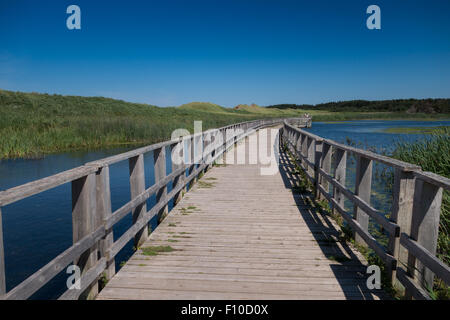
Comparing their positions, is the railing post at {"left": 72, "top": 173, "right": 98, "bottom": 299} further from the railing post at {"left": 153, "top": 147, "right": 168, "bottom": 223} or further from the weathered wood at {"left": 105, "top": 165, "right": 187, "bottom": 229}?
the railing post at {"left": 153, "top": 147, "right": 168, "bottom": 223}

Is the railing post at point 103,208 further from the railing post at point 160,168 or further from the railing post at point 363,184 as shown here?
the railing post at point 363,184

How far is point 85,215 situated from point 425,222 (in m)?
2.91

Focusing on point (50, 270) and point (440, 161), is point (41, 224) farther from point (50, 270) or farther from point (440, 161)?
point (440, 161)

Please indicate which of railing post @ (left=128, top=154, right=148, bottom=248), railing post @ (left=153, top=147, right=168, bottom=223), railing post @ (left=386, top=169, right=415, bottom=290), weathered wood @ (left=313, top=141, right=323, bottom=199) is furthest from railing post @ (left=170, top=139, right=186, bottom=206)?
railing post @ (left=386, top=169, right=415, bottom=290)

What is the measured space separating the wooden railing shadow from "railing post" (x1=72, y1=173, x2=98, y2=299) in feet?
7.97

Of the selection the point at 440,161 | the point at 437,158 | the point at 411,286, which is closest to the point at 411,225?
the point at 411,286

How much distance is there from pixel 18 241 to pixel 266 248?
4.85 metres

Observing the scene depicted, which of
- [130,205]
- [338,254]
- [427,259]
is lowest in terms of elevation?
[338,254]

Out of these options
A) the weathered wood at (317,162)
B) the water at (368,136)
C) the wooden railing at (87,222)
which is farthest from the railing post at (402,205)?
the water at (368,136)

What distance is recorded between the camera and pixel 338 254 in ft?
13.9

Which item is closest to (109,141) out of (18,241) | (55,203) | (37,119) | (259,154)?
(37,119)

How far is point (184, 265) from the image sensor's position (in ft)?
12.9

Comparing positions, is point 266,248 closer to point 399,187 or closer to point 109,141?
point 399,187

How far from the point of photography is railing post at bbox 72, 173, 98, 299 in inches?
118
